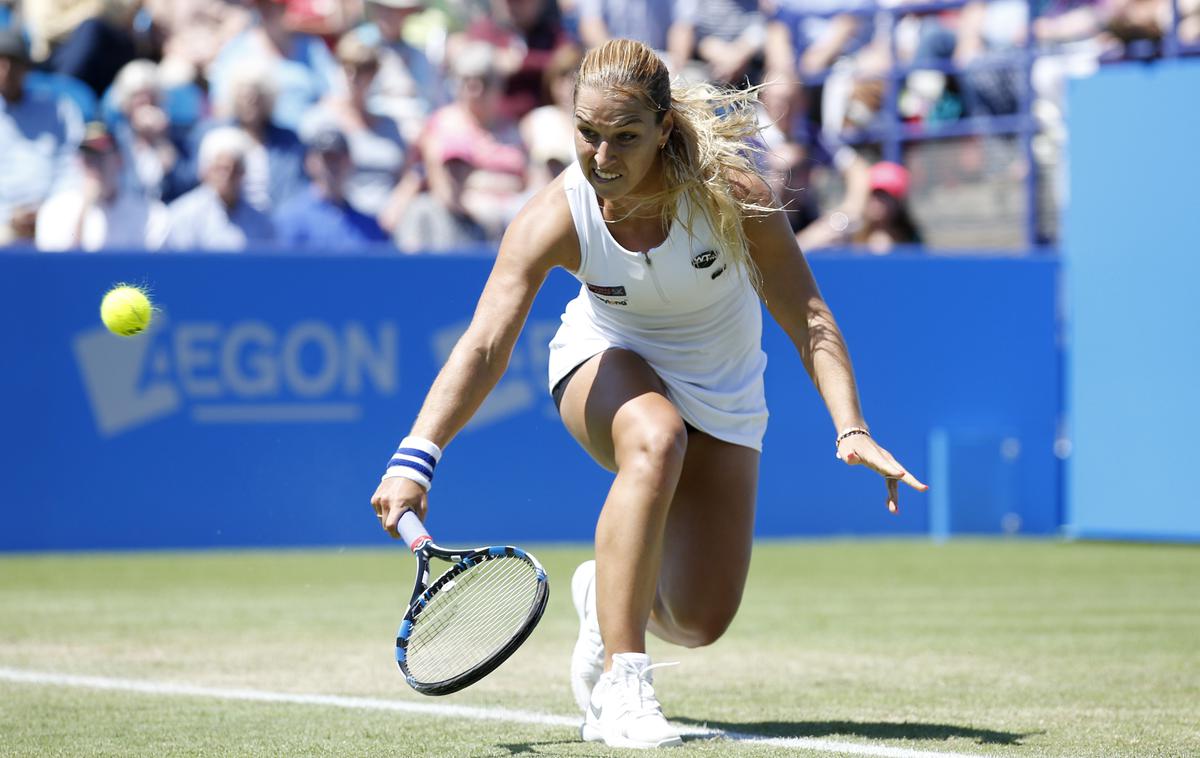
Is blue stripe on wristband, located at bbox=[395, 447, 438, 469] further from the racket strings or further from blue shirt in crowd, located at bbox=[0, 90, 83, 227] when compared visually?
blue shirt in crowd, located at bbox=[0, 90, 83, 227]

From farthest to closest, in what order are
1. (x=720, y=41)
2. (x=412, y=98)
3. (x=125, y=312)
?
(x=720, y=41) → (x=412, y=98) → (x=125, y=312)

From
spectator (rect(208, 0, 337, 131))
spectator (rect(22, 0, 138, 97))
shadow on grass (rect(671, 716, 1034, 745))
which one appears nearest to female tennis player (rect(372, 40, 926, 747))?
shadow on grass (rect(671, 716, 1034, 745))

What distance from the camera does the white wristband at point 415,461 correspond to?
4.09 meters

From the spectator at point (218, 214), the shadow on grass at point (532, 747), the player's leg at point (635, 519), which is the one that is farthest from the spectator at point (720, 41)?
the shadow on grass at point (532, 747)

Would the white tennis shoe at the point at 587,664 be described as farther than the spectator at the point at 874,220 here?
No

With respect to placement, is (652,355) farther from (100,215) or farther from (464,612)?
(100,215)

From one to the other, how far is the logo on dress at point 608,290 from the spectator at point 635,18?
33.3 ft

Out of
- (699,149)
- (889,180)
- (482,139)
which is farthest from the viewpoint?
(482,139)

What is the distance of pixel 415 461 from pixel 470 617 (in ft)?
1.31

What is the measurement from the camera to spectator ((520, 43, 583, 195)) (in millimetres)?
12492

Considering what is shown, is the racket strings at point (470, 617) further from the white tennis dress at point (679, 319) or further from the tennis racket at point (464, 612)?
the white tennis dress at point (679, 319)

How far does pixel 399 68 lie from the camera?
13.9 meters

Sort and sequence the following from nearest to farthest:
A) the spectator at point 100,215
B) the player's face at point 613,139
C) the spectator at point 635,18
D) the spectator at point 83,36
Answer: the player's face at point 613,139 → the spectator at point 100,215 → the spectator at point 83,36 → the spectator at point 635,18

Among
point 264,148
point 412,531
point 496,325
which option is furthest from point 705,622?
point 264,148
